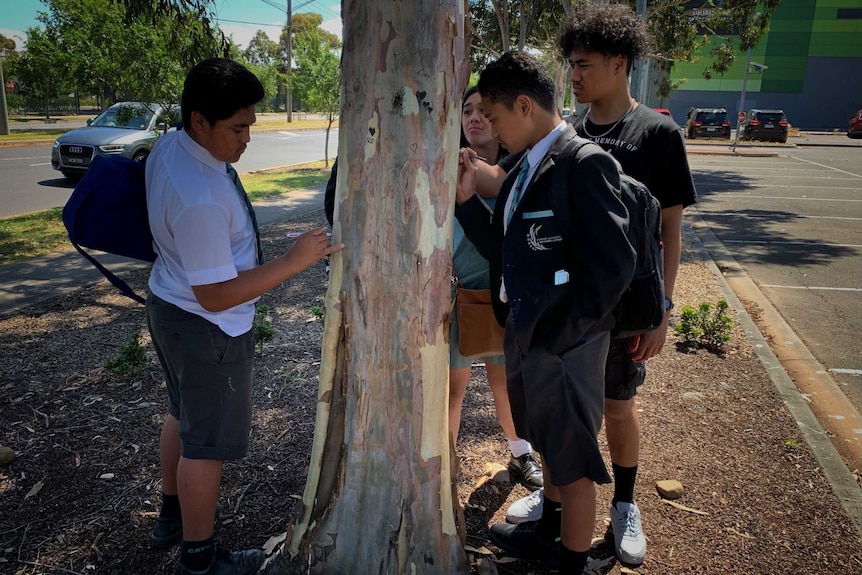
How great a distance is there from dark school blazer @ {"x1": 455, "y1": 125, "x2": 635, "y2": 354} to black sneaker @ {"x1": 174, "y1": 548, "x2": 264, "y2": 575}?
136 cm

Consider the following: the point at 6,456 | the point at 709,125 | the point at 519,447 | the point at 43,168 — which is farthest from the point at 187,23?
the point at 709,125

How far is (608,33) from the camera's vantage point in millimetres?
2469

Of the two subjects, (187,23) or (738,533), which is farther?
(187,23)

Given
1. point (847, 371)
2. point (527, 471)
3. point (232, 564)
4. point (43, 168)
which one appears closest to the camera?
point (232, 564)

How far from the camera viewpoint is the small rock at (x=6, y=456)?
10.4 feet

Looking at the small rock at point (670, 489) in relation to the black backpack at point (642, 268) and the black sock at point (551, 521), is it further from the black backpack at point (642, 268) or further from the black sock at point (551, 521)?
the black backpack at point (642, 268)

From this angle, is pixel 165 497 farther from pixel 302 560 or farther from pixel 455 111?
pixel 455 111

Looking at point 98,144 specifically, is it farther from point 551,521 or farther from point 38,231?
point 551,521

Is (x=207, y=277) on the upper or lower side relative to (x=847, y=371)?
upper

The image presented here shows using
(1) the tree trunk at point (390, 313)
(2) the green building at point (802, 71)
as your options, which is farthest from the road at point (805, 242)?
(2) the green building at point (802, 71)

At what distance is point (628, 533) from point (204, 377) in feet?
6.11

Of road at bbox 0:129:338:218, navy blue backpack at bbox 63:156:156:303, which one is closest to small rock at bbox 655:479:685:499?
navy blue backpack at bbox 63:156:156:303

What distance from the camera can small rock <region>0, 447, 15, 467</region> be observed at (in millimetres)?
3182

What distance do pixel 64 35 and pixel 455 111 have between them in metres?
8.64
